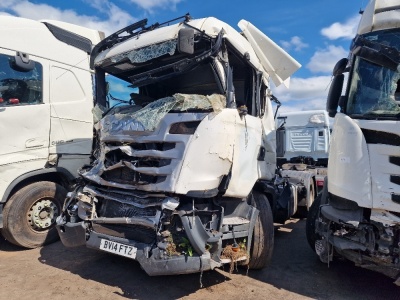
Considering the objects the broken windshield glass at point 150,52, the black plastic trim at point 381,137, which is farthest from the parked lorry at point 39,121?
the black plastic trim at point 381,137

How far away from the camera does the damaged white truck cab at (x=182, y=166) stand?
3.42 m

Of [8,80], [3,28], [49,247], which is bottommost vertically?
[49,247]

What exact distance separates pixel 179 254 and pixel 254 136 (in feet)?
5.97

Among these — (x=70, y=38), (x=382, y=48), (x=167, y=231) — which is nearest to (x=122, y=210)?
(x=167, y=231)

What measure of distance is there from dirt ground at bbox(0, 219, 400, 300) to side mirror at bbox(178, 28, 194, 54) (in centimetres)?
274

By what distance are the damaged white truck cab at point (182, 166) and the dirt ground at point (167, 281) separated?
0.40 metres

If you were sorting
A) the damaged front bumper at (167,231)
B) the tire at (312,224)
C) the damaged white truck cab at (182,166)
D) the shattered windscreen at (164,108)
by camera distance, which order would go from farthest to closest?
the tire at (312,224) → the shattered windscreen at (164,108) → the damaged white truck cab at (182,166) → the damaged front bumper at (167,231)

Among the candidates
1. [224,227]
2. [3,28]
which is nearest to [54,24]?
[3,28]

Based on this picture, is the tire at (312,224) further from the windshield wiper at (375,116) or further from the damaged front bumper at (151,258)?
the damaged front bumper at (151,258)

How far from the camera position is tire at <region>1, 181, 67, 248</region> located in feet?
16.0

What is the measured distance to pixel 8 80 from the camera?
198 inches

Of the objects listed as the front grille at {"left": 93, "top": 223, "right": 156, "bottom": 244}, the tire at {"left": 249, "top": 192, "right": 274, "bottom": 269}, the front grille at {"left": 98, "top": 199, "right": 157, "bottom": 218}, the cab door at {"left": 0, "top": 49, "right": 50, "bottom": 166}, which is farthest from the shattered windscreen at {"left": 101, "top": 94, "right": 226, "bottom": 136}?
the cab door at {"left": 0, "top": 49, "right": 50, "bottom": 166}

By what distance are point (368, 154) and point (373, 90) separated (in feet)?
2.66

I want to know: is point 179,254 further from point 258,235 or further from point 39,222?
point 39,222
